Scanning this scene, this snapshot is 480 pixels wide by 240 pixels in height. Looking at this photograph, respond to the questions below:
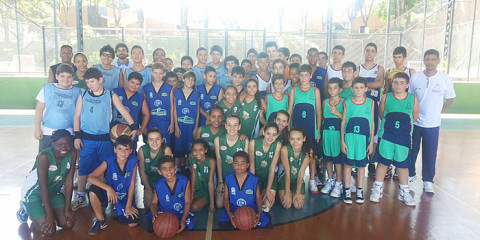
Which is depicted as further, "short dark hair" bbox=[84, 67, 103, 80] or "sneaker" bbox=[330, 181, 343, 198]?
"sneaker" bbox=[330, 181, 343, 198]

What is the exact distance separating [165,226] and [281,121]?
67.1 inches

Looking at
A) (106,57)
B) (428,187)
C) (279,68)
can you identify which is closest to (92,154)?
(106,57)

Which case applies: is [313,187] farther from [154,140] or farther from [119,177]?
[119,177]

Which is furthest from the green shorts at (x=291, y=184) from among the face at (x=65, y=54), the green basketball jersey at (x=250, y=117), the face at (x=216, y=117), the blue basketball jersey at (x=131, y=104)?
the face at (x=65, y=54)

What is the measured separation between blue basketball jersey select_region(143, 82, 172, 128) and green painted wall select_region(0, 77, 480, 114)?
8.68 metres

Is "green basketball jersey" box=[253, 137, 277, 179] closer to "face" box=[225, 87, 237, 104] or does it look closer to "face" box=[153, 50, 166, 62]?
"face" box=[225, 87, 237, 104]

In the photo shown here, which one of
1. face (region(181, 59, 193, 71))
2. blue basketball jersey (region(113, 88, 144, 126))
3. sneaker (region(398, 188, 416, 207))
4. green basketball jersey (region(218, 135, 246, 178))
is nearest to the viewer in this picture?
green basketball jersey (region(218, 135, 246, 178))

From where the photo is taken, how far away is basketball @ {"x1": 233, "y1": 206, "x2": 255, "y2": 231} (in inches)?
143

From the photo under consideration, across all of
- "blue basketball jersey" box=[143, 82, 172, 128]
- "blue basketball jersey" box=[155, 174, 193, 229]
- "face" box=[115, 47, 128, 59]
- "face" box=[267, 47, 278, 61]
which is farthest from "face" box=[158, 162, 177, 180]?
"face" box=[267, 47, 278, 61]

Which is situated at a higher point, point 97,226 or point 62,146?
point 62,146

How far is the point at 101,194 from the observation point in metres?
3.76

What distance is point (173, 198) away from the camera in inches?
146

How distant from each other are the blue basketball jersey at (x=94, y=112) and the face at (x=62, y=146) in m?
0.49

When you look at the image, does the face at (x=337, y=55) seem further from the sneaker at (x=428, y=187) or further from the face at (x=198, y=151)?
the face at (x=198, y=151)
